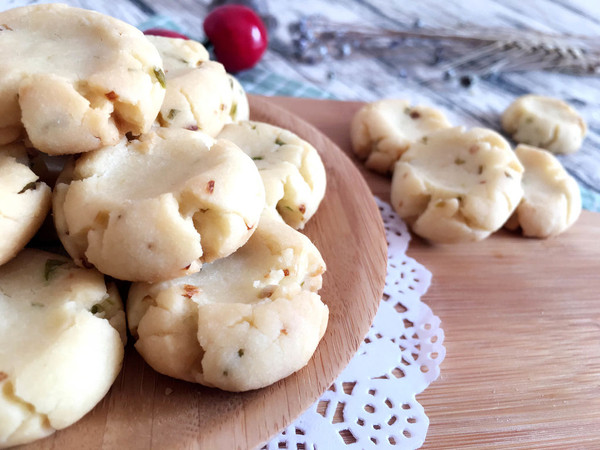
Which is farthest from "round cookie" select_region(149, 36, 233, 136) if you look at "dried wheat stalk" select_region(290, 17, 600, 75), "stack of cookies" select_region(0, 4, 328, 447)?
"dried wheat stalk" select_region(290, 17, 600, 75)

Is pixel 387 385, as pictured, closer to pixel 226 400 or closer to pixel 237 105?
pixel 226 400

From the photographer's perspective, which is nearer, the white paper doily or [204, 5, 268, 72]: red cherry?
the white paper doily

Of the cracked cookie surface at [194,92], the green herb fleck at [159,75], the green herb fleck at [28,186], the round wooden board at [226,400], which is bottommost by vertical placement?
the round wooden board at [226,400]

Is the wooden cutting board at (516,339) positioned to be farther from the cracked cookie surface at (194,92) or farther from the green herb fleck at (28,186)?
the green herb fleck at (28,186)

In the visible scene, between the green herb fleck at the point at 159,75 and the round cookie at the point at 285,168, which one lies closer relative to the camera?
the green herb fleck at the point at 159,75

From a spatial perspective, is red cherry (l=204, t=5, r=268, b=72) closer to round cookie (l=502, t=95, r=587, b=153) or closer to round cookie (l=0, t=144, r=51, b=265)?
round cookie (l=502, t=95, r=587, b=153)

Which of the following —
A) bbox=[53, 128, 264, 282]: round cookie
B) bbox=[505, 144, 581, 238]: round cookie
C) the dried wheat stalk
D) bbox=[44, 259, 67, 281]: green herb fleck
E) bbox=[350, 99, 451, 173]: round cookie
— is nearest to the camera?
bbox=[53, 128, 264, 282]: round cookie

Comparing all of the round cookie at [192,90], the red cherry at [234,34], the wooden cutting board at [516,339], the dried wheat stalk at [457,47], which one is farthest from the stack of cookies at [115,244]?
the dried wheat stalk at [457,47]

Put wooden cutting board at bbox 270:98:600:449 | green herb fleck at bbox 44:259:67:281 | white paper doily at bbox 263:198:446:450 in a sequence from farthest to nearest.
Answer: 1. wooden cutting board at bbox 270:98:600:449
2. white paper doily at bbox 263:198:446:450
3. green herb fleck at bbox 44:259:67:281
